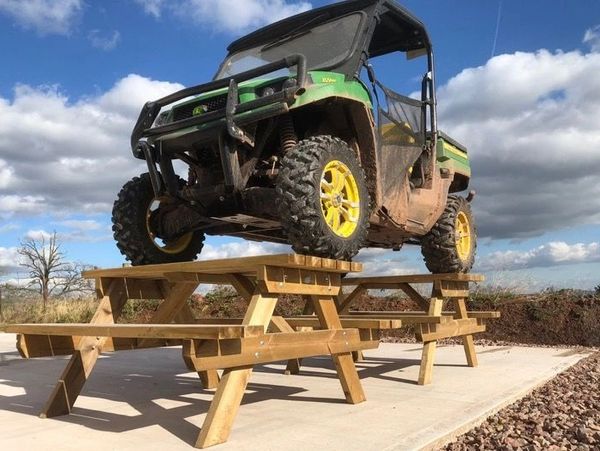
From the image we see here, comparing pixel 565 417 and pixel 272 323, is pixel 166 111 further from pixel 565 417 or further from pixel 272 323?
pixel 565 417

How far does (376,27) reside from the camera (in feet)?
19.3

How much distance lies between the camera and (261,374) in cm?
638

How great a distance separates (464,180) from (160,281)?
406 centimetres

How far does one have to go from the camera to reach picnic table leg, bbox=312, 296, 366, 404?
14.1 feet

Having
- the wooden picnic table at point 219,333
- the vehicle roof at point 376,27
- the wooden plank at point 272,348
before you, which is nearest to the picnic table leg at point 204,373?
the wooden picnic table at point 219,333

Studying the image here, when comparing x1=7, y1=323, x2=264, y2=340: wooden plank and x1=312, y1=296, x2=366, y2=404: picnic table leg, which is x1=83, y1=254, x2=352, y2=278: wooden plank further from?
x1=7, y1=323, x2=264, y2=340: wooden plank

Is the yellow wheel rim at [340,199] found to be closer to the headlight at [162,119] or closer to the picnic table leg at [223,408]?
the picnic table leg at [223,408]

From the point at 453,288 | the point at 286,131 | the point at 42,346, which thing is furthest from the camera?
the point at 453,288

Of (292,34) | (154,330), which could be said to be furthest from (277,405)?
(292,34)

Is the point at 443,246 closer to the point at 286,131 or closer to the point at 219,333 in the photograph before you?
Result: the point at 286,131

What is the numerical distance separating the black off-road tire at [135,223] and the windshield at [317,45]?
4.90 feet

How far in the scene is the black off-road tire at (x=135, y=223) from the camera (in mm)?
4859

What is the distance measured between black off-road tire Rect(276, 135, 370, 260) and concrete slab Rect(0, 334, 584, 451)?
1.13 m

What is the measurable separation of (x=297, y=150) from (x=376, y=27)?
2578 millimetres
